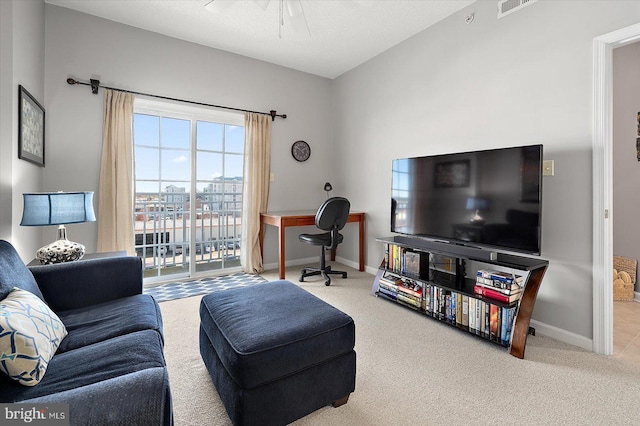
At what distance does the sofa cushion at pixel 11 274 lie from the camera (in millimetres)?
1225

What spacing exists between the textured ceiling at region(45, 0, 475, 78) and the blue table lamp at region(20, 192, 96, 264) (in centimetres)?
178

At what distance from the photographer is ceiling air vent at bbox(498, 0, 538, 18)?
2.36 metres

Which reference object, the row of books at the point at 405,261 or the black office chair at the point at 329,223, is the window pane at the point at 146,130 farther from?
the row of books at the point at 405,261

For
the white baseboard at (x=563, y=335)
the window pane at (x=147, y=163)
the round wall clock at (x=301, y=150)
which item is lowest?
the white baseboard at (x=563, y=335)

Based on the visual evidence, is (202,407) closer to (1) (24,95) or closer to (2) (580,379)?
(2) (580,379)

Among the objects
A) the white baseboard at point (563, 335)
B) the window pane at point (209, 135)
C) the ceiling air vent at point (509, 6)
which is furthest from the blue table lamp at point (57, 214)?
the ceiling air vent at point (509, 6)

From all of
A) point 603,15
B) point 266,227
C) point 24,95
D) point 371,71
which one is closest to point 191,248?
point 266,227

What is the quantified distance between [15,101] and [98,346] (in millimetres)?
1941

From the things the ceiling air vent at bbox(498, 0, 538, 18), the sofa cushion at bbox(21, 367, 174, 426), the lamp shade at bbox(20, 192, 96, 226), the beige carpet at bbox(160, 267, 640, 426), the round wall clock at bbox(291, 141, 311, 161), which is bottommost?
the beige carpet at bbox(160, 267, 640, 426)

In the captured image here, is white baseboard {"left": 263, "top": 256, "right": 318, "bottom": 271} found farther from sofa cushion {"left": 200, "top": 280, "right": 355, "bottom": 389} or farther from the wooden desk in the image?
sofa cushion {"left": 200, "top": 280, "right": 355, "bottom": 389}

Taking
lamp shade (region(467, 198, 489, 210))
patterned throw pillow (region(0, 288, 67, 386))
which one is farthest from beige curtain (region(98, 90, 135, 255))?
lamp shade (region(467, 198, 489, 210))

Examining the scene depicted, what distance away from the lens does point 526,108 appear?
2.39 metres

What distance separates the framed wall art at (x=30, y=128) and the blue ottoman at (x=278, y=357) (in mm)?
1961

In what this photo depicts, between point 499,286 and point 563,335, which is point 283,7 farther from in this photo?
point 563,335
